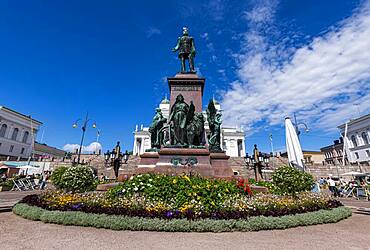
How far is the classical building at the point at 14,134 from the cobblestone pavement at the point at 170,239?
61.9 m

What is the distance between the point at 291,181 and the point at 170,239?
607 centimetres

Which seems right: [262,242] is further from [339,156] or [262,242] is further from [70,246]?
[339,156]

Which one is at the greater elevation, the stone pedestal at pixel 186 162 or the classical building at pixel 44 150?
the classical building at pixel 44 150

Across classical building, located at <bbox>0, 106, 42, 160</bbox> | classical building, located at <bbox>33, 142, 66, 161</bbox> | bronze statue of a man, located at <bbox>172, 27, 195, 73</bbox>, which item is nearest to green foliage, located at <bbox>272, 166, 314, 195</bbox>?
bronze statue of a man, located at <bbox>172, 27, 195, 73</bbox>

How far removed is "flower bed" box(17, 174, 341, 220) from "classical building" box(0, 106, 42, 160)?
6069cm

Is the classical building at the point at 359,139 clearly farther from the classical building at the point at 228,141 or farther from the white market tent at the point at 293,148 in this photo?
the white market tent at the point at 293,148

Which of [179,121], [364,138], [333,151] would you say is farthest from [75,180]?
[333,151]

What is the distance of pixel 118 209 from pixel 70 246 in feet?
6.40

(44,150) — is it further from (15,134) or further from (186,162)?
(186,162)

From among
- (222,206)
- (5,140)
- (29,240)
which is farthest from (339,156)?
(5,140)

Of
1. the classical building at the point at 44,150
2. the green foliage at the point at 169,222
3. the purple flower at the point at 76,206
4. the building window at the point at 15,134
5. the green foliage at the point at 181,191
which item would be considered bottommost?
the green foliage at the point at 169,222

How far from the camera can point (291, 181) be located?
8.49 metres

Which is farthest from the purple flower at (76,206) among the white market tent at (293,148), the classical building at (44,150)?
the classical building at (44,150)

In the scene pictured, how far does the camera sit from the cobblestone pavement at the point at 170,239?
4.42 metres
